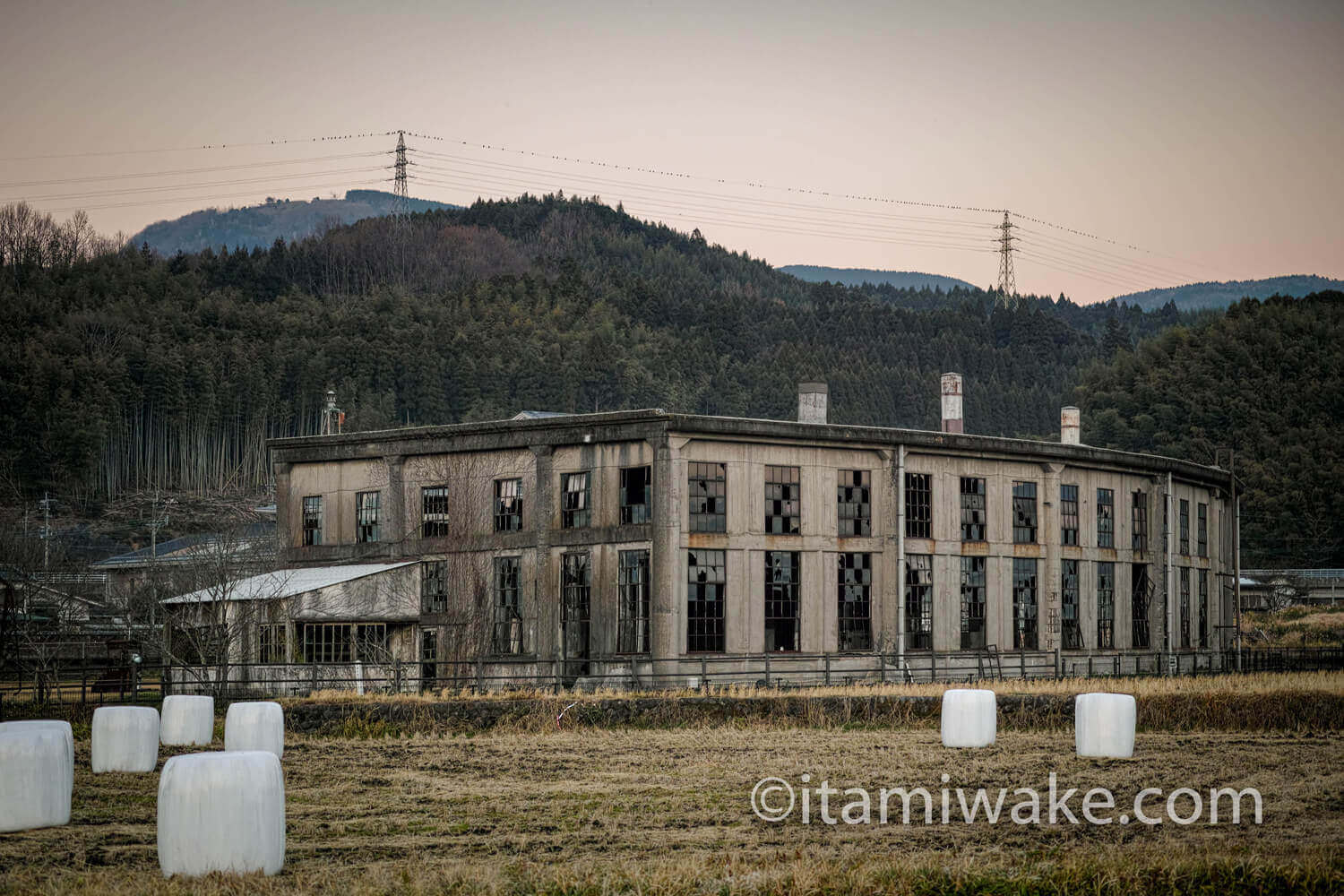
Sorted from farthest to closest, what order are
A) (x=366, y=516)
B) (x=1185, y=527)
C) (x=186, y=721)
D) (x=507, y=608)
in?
(x=1185, y=527) < (x=366, y=516) < (x=507, y=608) < (x=186, y=721)

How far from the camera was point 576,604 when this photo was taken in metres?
36.8

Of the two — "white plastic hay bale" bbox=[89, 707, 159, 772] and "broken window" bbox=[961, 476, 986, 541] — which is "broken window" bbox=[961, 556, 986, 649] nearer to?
"broken window" bbox=[961, 476, 986, 541]

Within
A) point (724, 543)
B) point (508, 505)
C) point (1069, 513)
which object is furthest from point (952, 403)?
point (508, 505)

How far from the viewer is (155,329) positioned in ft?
426

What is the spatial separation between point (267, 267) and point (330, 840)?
518ft

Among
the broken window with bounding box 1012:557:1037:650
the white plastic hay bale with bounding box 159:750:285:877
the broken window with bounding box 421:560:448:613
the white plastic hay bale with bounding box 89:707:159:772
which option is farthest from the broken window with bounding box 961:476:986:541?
the white plastic hay bale with bounding box 159:750:285:877

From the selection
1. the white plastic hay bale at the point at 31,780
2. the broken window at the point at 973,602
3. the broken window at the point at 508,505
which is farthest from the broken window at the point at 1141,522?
the white plastic hay bale at the point at 31,780

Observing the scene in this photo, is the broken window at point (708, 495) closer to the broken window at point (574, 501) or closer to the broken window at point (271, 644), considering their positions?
the broken window at point (574, 501)

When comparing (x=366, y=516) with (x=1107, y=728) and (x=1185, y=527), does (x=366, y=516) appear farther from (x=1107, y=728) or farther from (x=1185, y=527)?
(x=1185, y=527)

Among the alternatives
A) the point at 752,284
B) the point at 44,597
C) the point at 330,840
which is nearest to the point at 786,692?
the point at 330,840

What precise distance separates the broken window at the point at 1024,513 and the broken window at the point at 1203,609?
972cm

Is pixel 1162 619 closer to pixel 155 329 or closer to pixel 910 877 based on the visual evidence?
pixel 910 877

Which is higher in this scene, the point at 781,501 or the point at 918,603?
the point at 781,501

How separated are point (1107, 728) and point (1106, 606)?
2227 cm
